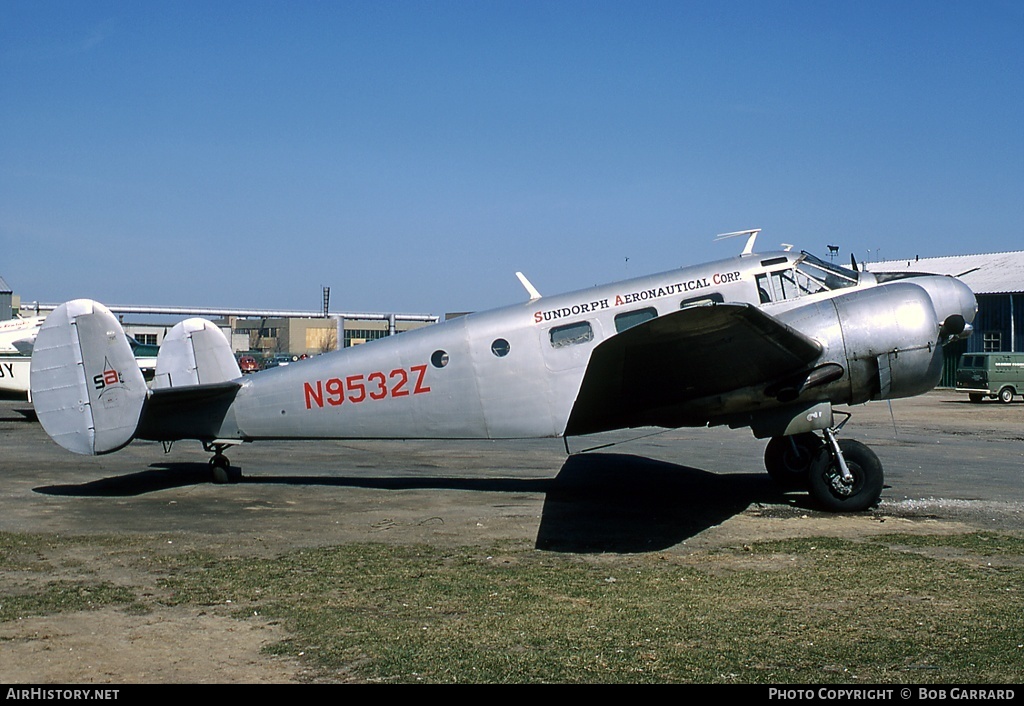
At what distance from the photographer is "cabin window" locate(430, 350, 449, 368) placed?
38.7 feet

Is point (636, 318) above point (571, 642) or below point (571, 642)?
above

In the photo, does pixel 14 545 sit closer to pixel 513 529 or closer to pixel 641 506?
pixel 513 529

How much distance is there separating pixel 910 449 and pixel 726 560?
1187 centimetres

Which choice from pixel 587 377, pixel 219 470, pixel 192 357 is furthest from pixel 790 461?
pixel 192 357

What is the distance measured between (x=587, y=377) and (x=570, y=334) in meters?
1.95

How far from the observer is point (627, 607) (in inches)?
266

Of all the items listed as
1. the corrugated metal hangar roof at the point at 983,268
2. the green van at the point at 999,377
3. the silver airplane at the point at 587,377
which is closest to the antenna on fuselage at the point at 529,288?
the silver airplane at the point at 587,377

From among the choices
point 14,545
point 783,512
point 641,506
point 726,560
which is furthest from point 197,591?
point 783,512

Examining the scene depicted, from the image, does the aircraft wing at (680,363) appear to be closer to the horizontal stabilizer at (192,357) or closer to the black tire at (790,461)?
the black tire at (790,461)

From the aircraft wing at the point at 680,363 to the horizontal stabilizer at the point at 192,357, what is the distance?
18.7 ft

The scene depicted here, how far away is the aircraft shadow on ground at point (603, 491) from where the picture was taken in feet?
32.1

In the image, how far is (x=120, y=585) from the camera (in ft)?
24.7

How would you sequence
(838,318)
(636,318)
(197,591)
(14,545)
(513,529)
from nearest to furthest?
(197,591) < (14,545) < (513,529) < (838,318) < (636,318)

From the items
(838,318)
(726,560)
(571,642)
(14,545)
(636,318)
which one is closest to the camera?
(571,642)
